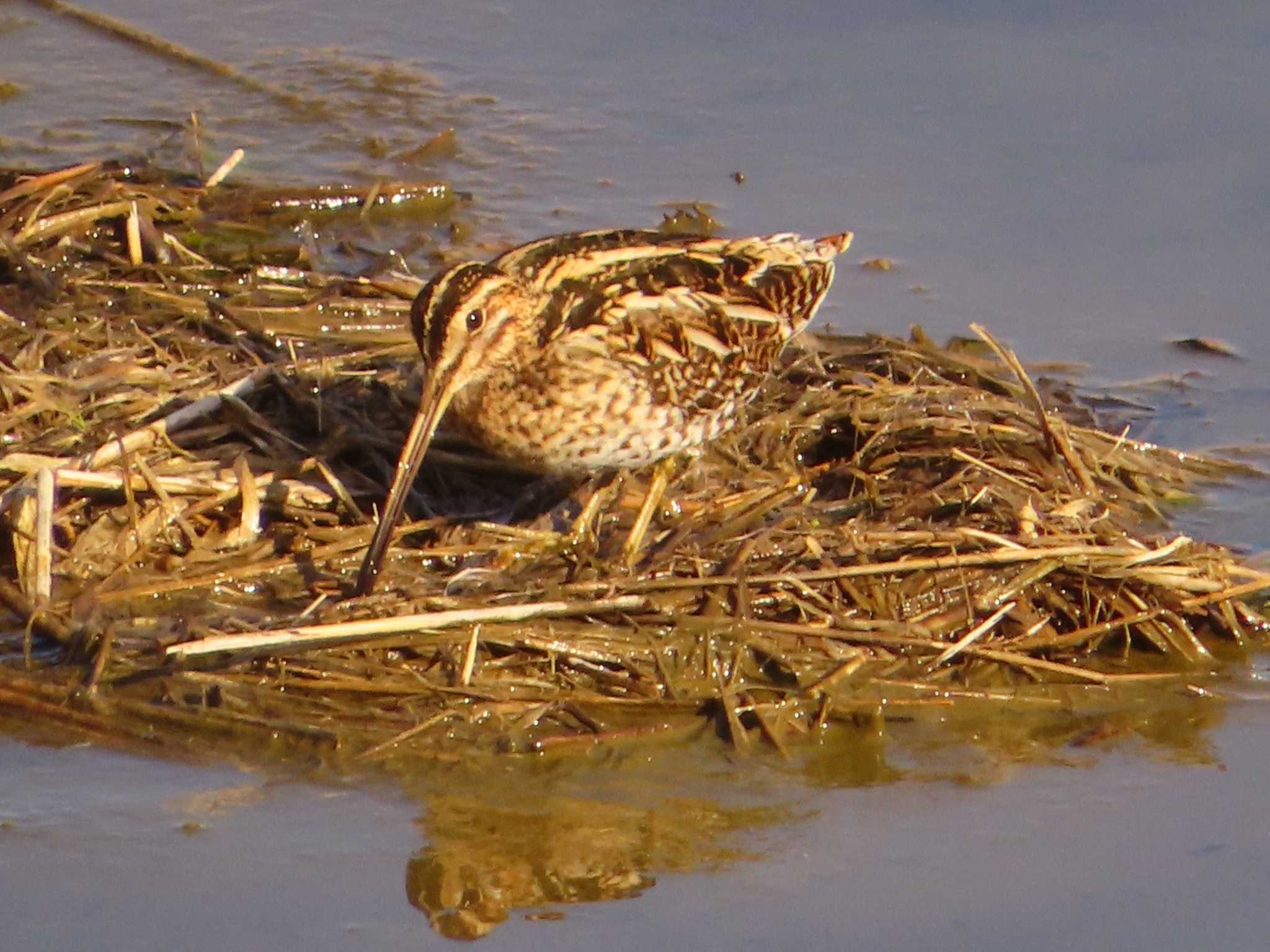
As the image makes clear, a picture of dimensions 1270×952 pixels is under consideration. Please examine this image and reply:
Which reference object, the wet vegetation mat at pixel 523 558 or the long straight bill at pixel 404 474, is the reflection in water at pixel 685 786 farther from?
the long straight bill at pixel 404 474

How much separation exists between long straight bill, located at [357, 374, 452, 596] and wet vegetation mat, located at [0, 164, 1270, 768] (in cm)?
9

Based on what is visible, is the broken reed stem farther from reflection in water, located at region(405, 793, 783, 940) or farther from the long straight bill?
reflection in water, located at region(405, 793, 783, 940)

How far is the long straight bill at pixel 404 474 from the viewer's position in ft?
17.9

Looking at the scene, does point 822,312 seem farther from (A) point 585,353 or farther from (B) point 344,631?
(B) point 344,631

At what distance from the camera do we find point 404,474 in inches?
215

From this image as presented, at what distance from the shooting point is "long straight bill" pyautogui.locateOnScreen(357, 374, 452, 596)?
5449 mm

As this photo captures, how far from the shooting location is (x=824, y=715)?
539cm

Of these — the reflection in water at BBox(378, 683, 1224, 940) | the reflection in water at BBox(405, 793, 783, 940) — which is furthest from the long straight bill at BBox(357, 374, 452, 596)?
the reflection in water at BBox(405, 793, 783, 940)

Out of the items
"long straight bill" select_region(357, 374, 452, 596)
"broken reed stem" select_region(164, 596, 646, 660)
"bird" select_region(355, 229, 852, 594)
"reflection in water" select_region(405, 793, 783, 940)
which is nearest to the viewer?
"reflection in water" select_region(405, 793, 783, 940)

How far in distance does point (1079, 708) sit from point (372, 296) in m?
2.80

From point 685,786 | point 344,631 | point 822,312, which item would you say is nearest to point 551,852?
point 685,786

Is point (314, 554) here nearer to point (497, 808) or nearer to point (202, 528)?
point (202, 528)

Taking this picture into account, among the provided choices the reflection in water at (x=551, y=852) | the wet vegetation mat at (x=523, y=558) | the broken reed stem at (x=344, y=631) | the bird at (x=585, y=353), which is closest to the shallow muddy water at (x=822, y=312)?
the reflection in water at (x=551, y=852)

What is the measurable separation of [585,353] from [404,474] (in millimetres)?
633
